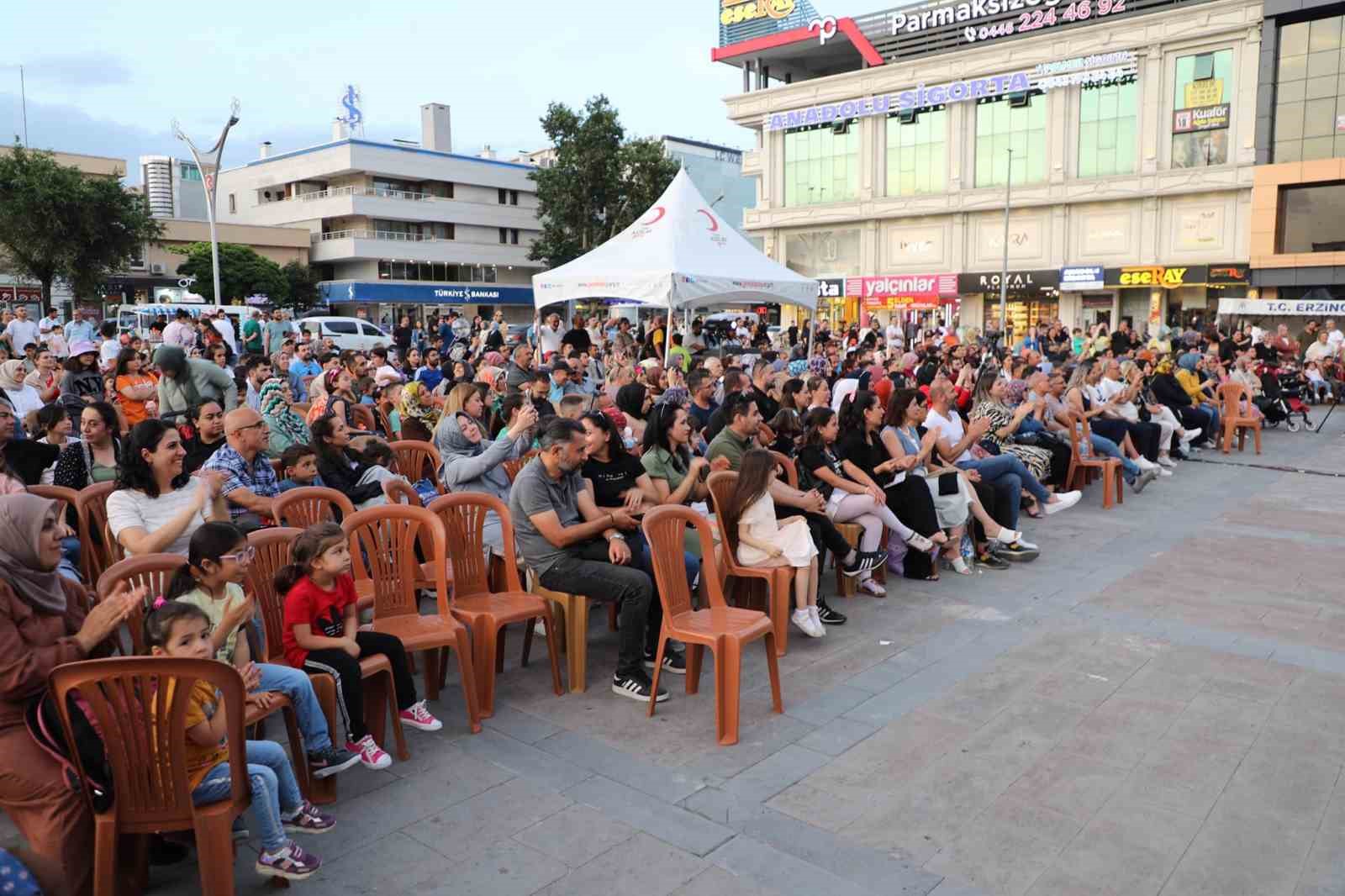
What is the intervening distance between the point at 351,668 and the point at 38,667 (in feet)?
3.60

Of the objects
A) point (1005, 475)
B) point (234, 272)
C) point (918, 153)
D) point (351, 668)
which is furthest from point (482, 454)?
point (234, 272)

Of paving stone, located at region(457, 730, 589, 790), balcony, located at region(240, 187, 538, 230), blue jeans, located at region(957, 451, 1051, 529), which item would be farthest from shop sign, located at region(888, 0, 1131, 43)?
A: paving stone, located at region(457, 730, 589, 790)

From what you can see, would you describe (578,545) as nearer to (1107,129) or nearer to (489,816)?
(489,816)

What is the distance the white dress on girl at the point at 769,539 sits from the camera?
5309 millimetres

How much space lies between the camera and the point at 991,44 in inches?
1517

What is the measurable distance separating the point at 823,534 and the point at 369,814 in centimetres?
347

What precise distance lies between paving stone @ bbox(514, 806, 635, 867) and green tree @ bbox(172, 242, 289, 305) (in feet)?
141

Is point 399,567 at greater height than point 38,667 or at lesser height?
lesser

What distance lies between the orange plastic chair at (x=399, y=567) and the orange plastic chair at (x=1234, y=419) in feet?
39.5

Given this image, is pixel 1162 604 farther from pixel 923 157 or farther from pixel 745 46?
pixel 745 46

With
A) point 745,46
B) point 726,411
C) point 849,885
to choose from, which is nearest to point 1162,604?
point 726,411

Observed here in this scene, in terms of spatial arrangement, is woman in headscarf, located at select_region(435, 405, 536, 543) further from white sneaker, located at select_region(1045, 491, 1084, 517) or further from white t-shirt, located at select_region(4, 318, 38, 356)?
white t-shirt, located at select_region(4, 318, 38, 356)

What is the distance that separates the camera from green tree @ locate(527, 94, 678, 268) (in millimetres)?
43562

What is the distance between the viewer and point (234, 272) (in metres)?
42.4
